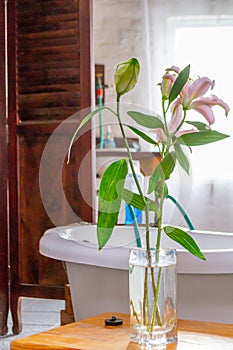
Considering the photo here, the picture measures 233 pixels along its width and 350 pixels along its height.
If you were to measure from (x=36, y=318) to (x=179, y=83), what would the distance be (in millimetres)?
2696

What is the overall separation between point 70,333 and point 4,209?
2.06 meters

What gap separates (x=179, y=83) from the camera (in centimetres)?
125

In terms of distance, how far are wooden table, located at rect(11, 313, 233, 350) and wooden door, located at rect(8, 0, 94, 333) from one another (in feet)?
5.91

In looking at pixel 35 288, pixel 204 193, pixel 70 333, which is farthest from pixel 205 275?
pixel 204 193

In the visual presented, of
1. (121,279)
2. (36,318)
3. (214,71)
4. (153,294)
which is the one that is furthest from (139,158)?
(153,294)

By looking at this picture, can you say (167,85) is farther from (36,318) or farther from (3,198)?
(36,318)

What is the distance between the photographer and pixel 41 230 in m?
3.31

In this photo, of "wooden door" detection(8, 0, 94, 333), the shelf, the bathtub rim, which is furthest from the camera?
the shelf

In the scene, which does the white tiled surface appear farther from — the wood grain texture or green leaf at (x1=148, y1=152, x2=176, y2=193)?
green leaf at (x1=148, y1=152, x2=176, y2=193)

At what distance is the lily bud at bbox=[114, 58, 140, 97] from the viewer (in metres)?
1.25

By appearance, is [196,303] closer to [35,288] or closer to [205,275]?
[205,275]

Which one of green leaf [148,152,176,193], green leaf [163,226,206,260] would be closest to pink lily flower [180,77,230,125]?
green leaf [148,152,176,193]

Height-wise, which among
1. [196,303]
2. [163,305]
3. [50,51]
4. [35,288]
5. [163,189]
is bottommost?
[35,288]

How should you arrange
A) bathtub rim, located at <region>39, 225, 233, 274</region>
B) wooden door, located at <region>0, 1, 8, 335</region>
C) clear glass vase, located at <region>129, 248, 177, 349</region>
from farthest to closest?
wooden door, located at <region>0, 1, 8, 335</region> < bathtub rim, located at <region>39, 225, 233, 274</region> < clear glass vase, located at <region>129, 248, 177, 349</region>
